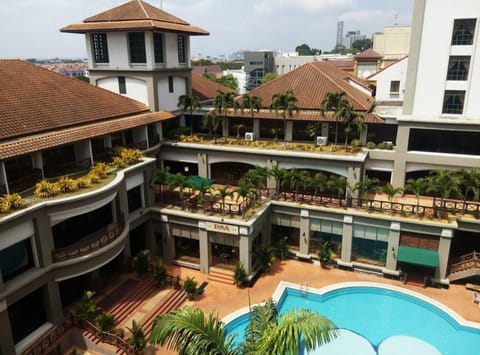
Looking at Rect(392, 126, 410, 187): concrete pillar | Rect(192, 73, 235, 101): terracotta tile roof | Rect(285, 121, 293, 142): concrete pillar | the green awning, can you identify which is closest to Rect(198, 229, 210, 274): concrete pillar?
Rect(285, 121, 293, 142): concrete pillar

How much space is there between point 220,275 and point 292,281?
533 centimetres

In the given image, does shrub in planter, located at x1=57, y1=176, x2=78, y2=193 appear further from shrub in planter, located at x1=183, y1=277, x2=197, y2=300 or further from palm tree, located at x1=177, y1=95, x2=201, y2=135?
palm tree, located at x1=177, y1=95, x2=201, y2=135

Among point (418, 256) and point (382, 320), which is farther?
point (418, 256)

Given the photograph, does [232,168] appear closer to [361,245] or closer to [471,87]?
[361,245]

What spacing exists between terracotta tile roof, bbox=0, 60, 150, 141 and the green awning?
2362 centimetres

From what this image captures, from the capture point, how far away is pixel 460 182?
26672 mm

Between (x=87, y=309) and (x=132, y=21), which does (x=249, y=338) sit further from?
(x=132, y=21)

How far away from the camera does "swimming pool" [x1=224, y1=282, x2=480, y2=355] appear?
2162 cm

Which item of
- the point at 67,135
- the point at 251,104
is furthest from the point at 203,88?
the point at 67,135

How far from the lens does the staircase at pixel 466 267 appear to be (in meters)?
26.3

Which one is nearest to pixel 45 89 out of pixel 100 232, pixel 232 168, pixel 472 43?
pixel 100 232

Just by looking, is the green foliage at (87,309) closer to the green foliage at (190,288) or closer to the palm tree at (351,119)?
the green foliage at (190,288)

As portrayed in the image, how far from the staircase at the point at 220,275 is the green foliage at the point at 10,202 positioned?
13.9m

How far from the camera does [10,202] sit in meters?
19.1
